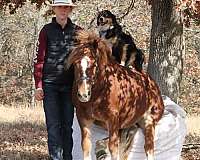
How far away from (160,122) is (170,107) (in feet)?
1.60

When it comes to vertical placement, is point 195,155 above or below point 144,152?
below

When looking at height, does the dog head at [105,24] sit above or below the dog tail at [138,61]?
above

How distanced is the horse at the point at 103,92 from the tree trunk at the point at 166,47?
1919 mm

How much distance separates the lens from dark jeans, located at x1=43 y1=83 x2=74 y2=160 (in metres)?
5.90

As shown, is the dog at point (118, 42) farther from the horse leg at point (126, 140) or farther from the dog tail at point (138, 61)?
the horse leg at point (126, 140)

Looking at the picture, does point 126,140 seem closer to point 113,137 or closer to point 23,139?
point 113,137

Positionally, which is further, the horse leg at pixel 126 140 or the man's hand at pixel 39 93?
the horse leg at pixel 126 140

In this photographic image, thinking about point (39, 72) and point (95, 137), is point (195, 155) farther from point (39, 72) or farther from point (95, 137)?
point (39, 72)

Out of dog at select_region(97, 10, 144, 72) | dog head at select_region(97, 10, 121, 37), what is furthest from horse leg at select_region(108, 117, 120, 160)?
dog head at select_region(97, 10, 121, 37)

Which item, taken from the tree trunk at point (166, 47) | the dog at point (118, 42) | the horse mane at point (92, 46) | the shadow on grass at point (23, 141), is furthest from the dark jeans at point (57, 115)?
the tree trunk at point (166, 47)

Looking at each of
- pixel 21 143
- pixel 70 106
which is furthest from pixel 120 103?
pixel 21 143

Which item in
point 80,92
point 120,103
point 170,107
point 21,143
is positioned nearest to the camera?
point 80,92

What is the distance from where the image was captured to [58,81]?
5.88 meters

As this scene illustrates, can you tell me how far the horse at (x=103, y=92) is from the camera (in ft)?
17.6
